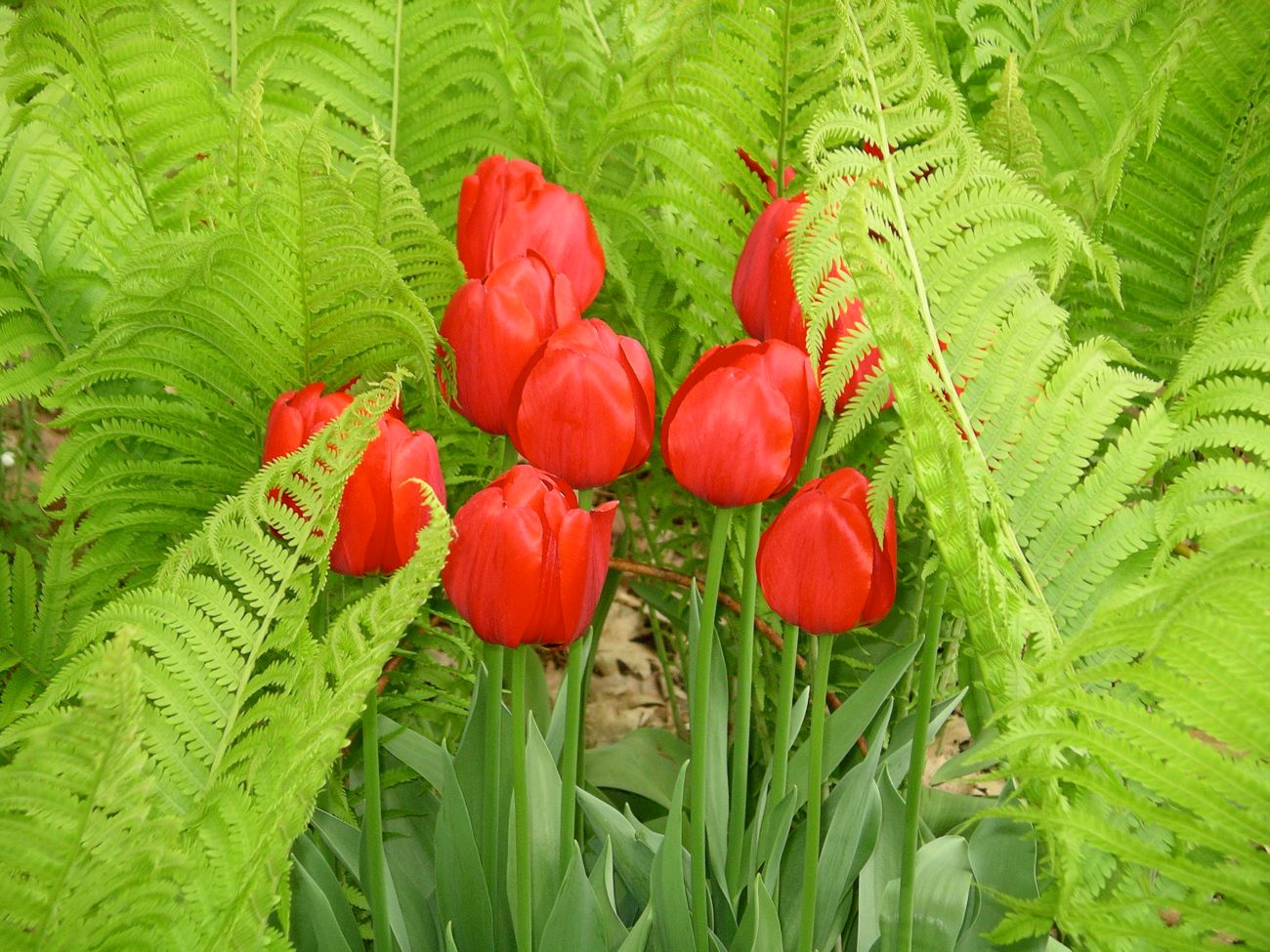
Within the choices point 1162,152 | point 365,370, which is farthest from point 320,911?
point 1162,152

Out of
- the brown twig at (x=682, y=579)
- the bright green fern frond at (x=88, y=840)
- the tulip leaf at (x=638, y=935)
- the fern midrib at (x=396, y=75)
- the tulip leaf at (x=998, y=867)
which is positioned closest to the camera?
the bright green fern frond at (x=88, y=840)

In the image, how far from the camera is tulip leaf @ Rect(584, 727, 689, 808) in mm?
1174

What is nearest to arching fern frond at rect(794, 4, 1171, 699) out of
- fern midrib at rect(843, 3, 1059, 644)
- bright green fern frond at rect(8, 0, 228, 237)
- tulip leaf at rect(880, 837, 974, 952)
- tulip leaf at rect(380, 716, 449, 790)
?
fern midrib at rect(843, 3, 1059, 644)

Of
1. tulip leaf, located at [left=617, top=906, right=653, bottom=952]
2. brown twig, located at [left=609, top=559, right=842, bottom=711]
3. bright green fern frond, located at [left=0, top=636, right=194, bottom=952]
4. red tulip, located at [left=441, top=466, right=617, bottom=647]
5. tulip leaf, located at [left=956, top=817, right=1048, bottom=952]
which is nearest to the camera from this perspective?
bright green fern frond, located at [left=0, top=636, right=194, bottom=952]

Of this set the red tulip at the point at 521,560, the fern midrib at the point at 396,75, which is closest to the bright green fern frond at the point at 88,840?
the red tulip at the point at 521,560

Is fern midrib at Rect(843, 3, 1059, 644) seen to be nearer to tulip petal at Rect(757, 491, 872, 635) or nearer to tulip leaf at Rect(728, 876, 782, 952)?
tulip petal at Rect(757, 491, 872, 635)

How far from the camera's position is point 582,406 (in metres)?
0.71

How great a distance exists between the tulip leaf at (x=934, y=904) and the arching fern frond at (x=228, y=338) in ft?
1.66

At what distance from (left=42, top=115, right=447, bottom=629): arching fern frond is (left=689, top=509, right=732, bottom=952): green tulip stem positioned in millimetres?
258

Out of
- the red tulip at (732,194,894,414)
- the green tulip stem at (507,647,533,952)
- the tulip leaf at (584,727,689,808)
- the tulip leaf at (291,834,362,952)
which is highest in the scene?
the red tulip at (732,194,894,414)

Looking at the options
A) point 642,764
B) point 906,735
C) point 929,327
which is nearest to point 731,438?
point 929,327

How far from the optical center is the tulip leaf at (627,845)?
91 centimetres

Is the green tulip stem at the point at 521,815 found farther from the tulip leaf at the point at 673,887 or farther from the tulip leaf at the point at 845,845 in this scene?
the tulip leaf at the point at 845,845

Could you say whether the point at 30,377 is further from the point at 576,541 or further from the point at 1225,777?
the point at 1225,777
